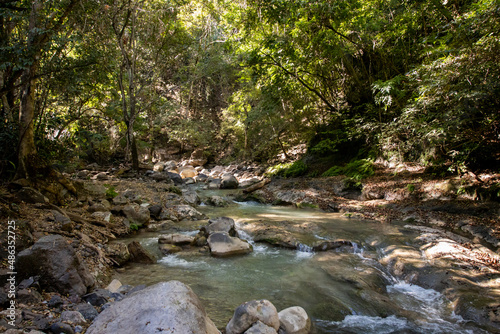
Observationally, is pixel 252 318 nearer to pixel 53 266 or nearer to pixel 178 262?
pixel 53 266

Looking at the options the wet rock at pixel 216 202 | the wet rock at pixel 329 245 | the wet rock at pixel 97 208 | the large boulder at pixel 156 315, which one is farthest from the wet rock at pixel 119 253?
the wet rock at pixel 216 202

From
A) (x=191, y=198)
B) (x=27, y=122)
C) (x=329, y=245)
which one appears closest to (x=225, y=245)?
(x=329, y=245)

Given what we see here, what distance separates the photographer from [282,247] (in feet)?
20.0

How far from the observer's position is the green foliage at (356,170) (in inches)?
453

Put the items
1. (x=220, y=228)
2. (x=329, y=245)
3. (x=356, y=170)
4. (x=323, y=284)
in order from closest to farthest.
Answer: (x=323, y=284) → (x=329, y=245) → (x=220, y=228) → (x=356, y=170)

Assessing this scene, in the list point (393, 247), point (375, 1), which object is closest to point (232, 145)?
point (375, 1)

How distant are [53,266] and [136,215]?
165 inches

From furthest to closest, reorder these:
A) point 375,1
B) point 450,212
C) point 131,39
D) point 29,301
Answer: point 131,39 < point 375,1 < point 450,212 < point 29,301

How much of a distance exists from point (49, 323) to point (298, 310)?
2.58m

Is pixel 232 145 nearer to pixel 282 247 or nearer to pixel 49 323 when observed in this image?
pixel 282 247

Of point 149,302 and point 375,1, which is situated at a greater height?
point 375,1

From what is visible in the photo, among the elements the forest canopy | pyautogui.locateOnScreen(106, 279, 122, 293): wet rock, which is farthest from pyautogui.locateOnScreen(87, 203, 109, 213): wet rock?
pyautogui.locateOnScreen(106, 279, 122, 293): wet rock

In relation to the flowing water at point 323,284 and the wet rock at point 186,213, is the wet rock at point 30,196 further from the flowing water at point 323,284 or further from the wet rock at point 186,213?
the wet rock at point 186,213

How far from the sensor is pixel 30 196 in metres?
5.27
